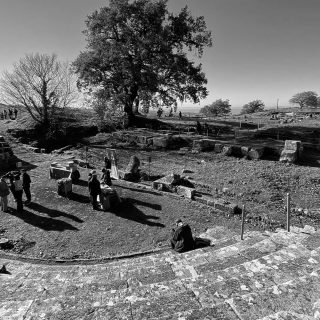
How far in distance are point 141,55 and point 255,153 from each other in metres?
14.3

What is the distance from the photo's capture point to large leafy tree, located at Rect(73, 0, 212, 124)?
25.5 metres

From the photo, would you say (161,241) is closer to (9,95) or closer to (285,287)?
(285,287)

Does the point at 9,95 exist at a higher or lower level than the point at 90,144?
higher

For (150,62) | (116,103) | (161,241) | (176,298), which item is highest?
(150,62)

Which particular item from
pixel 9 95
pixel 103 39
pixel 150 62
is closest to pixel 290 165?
pixel 150 62

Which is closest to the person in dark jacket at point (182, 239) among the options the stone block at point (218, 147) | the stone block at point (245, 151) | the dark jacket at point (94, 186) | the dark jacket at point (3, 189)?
the dark jacket at point (94, 186)

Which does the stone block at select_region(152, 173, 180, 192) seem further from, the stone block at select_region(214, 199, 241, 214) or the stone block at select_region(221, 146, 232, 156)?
the stone block at select_region(221, 146, 232, 156)

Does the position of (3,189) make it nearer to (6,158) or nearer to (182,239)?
(182,239)

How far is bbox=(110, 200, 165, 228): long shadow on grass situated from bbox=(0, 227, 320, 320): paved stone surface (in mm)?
2320

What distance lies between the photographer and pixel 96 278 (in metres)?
6.73

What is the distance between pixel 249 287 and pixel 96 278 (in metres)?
3.60

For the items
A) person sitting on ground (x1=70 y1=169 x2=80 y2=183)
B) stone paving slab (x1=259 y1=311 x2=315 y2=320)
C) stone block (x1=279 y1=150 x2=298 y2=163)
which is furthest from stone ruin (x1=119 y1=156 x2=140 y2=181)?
stone paving slab (x1=259 y1=311 x2=315 y2=320)

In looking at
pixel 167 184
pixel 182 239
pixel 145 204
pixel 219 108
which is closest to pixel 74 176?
pixel 145 204

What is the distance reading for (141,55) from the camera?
2558 centimetres
